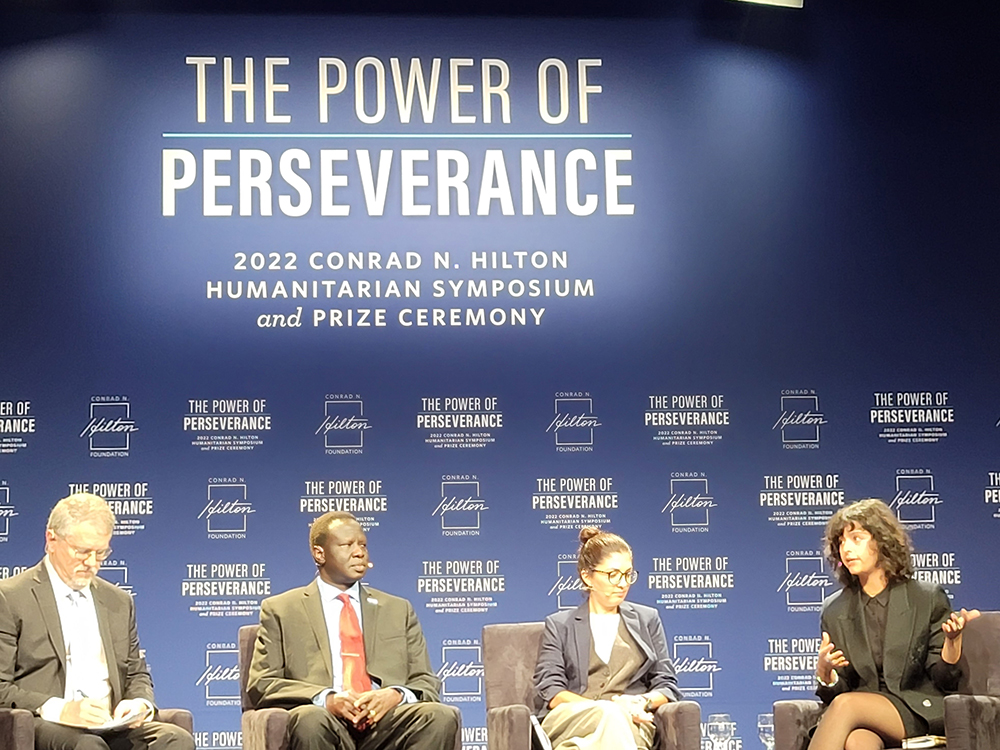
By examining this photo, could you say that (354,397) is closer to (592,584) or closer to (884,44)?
(592,584)

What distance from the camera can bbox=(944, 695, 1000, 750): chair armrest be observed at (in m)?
4.21

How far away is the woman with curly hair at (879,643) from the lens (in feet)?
14.4

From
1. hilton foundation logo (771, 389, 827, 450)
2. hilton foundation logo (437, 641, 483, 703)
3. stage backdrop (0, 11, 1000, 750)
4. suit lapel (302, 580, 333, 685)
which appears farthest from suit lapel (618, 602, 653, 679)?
hilton foundation logo (771, 389, 827, 450)

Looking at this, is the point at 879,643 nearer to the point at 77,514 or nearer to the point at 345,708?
the point at 345,708

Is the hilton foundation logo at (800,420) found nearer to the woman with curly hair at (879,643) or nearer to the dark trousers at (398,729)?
the woman with curly hair at (879,643)

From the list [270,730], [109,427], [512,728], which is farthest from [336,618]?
[109,427]

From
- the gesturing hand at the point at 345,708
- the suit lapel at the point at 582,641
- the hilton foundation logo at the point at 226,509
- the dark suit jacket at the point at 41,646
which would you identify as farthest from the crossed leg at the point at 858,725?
the hilton foundation logo at the point at 226,509

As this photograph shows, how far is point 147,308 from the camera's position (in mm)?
6219

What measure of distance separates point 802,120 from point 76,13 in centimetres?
379

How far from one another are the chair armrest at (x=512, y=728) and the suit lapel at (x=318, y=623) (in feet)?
2.16

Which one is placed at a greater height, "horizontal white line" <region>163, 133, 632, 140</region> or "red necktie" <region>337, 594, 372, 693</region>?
"horizontal white line" <region>163, 133, 632, 140</region>

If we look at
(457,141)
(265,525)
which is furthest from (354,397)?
(457,141)

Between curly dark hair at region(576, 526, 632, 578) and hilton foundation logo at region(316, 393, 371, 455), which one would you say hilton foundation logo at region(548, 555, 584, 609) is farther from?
curly dark hair at region(576, 526, 632, 578)

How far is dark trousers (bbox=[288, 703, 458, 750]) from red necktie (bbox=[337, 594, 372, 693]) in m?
0.21
